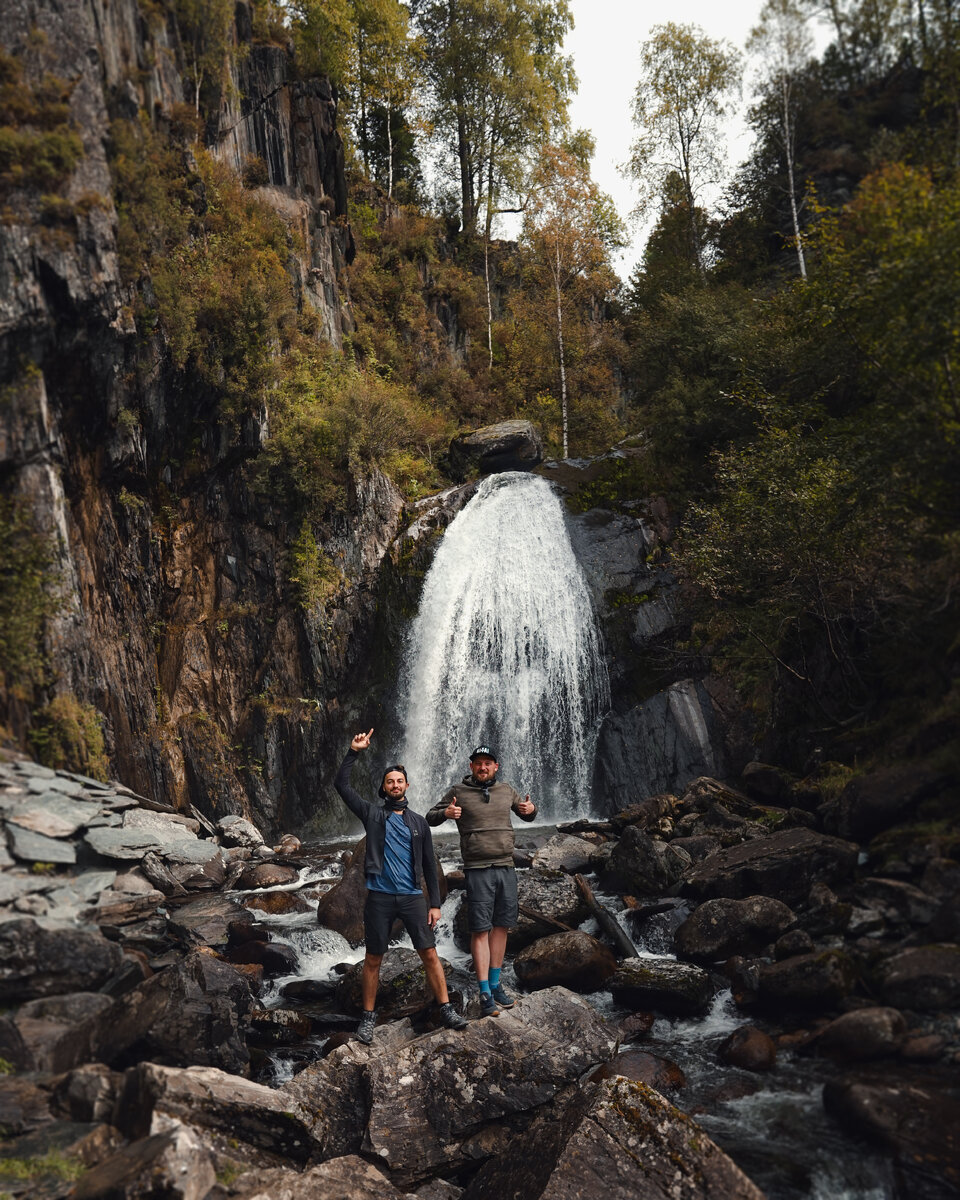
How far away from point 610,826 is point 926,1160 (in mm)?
8789

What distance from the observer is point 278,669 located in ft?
61.3

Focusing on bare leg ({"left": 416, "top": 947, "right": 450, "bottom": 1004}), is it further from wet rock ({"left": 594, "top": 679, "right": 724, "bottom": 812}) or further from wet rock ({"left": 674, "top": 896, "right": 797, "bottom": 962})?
wet rock ({"left": 594, "top": 679, "right": 724, "bottom": 812})

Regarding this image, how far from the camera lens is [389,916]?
6.68 m

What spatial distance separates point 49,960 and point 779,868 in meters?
8.12

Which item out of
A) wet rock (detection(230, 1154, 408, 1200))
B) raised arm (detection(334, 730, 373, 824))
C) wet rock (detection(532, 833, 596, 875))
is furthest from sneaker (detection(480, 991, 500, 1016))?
wet rock (detection(532, 833, 596, 875))

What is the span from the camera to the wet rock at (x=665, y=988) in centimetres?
768

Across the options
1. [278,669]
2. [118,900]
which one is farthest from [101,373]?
[118,900]

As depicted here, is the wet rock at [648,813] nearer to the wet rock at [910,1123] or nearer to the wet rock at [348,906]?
the wet rock at [348,906]

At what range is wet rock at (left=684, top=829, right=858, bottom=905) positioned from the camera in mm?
9078

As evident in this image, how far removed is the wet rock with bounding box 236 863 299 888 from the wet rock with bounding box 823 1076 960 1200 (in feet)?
29.8

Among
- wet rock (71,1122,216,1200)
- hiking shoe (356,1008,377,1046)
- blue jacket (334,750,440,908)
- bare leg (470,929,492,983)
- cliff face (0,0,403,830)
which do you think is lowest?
hiking shoe (356,1008,377,1046)

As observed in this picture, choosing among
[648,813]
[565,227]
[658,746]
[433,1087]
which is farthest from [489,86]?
[433,1087]

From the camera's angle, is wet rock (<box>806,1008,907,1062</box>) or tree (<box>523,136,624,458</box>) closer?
wet rock (<box>806,1008,907,1062</box>)

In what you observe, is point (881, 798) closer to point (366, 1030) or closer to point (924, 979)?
point (924, 979)
